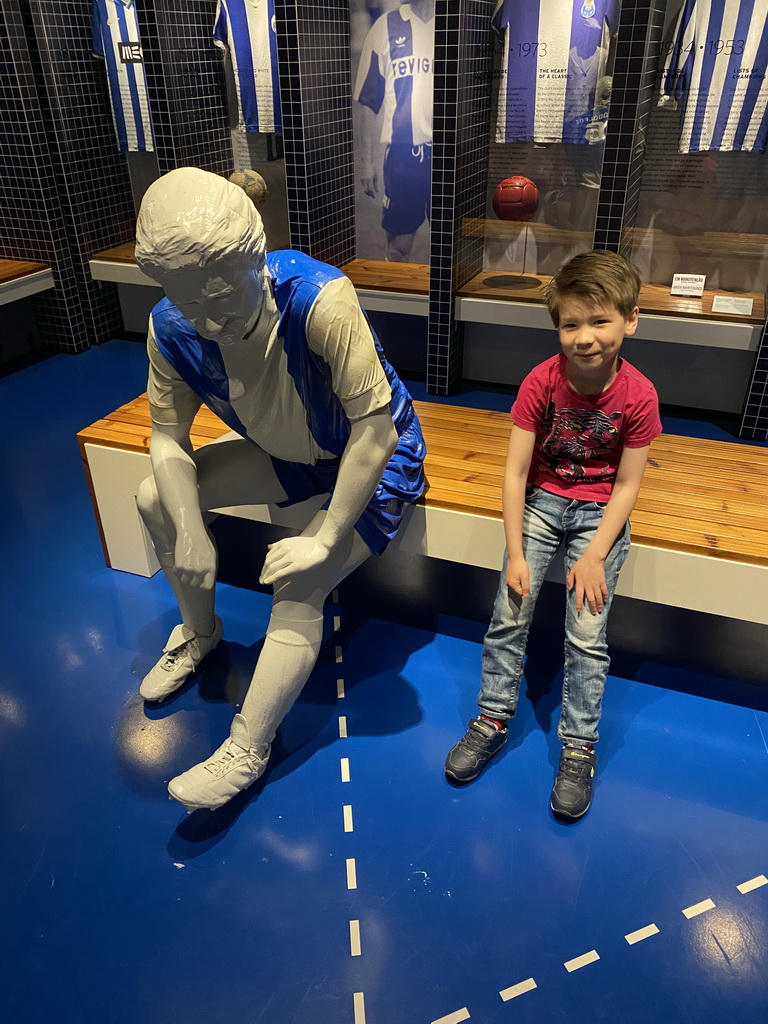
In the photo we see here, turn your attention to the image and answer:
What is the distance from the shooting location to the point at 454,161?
339 centimetres

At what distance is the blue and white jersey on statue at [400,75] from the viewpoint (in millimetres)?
3812

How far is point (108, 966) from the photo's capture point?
1.51 m

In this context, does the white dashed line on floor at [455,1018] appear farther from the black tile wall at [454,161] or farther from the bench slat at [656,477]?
Result: the black tile wall at [454,161]

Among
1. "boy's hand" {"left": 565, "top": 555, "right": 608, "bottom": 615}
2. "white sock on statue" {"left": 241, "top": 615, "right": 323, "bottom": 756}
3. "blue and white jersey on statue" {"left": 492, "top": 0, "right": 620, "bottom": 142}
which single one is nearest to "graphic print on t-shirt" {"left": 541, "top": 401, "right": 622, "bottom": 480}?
"boy's hand" {"left": 565, "top": 555, "right": 608, "bottom": 615}

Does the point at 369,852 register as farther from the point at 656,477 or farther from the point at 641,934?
the point at 656,477

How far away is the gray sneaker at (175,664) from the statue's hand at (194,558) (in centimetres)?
37

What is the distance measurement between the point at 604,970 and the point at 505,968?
0.19m

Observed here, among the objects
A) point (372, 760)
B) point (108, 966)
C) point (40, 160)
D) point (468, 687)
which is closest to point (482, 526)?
point (468, 687)

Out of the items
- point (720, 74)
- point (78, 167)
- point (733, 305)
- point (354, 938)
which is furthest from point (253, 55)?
point (354, 938)

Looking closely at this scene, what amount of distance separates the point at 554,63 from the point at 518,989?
3.54 meters

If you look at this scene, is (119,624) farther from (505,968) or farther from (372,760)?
(505,968)

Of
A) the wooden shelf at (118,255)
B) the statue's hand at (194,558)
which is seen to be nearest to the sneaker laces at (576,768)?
the statue's hand at (194,558)

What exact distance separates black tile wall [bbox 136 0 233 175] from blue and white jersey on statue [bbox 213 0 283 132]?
11cm

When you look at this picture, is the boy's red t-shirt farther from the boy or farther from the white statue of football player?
the white statue of football player
